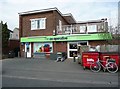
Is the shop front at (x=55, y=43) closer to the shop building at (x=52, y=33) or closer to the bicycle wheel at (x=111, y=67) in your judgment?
the shop building at (x=52, y=33)

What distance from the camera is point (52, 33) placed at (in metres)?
20.5

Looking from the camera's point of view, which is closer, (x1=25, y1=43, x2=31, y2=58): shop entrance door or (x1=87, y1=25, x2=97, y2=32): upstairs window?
(x1=87, y1=25, x2=97, y2=32): upstairs window

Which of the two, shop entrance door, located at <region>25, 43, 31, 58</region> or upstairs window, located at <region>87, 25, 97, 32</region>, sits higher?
upstairs window, located at <region>87, 25, 97, 32</region>

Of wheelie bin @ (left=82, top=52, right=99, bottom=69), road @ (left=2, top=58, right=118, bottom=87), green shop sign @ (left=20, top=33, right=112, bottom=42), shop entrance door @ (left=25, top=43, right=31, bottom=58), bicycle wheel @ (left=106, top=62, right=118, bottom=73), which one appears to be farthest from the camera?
shop entrance door @ (left=25, top=43, right=31, bottom=58)

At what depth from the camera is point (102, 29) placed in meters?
18.5

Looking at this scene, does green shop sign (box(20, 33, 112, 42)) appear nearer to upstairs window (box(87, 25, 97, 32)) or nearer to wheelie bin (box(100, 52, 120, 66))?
upstairs window (box(87, 25, 97, 32))

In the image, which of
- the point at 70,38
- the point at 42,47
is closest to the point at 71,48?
the point at 70,38

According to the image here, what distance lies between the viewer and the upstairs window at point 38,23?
2158 cm

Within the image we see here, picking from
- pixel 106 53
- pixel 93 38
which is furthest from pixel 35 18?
pixel 106 53

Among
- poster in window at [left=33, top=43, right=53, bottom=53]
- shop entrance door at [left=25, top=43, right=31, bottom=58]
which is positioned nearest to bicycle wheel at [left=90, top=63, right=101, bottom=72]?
poster in window at [left=33, top=43, right=53, bottom=53]

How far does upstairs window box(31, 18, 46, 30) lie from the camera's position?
21.6 m

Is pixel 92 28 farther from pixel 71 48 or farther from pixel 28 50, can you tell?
pixel 28 50

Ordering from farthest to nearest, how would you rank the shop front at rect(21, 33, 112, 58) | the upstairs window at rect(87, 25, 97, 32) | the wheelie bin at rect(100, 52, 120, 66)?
the upstairs window at rect(87, 25, 97, 32), the shop front at rect(21, 33, 112, 58), the wheelie bin at rect(100, 52, 120, 66)

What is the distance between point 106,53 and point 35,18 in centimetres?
1347
